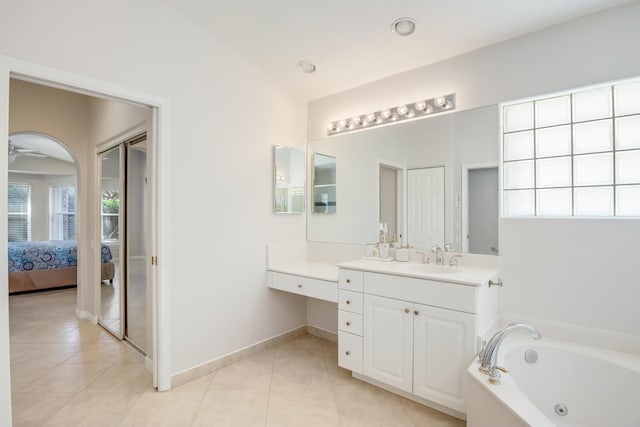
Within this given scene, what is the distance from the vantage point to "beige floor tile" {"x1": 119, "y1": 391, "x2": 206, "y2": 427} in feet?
6.45

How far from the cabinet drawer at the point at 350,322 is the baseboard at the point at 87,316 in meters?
3.02

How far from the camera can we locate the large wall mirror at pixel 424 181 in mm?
2361

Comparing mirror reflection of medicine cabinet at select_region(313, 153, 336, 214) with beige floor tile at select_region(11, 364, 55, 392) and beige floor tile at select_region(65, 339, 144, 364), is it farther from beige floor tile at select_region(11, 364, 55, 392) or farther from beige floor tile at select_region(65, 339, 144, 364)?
beige floor tile at select_region(11, 364, 55, 392)

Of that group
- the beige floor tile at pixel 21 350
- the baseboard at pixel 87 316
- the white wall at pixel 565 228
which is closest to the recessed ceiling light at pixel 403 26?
the white wall at pixel 565 228

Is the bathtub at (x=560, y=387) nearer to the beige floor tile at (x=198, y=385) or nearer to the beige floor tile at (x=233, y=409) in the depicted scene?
the beige floor tile at (x=233, y=409)

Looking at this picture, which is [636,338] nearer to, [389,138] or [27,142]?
[389,138]

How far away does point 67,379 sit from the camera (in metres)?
2.48

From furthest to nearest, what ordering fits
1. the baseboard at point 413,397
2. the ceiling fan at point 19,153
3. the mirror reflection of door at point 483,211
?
the ceiling fan at point 19,153, the mirror reflection of door at point 483,211, the baseboard at point 413,397

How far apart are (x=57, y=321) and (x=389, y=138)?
425cm

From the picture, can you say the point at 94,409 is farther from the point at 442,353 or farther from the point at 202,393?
the point at 442,353

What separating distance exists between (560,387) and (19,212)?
1032 centimetres

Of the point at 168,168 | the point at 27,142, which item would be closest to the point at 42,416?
the point at 168,168

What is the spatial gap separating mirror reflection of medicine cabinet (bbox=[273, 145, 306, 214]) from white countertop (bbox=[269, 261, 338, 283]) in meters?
0.54

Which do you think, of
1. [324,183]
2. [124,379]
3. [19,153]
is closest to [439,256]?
[324,183]
